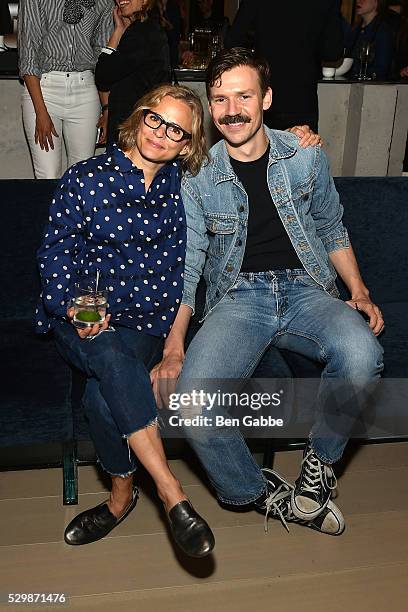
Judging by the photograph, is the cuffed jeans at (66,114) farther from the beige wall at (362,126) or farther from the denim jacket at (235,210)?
the denim jacket at (235,210)

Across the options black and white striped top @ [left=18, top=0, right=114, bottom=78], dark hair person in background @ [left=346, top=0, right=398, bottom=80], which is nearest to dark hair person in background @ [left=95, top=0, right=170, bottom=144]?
black and white striped top @ [left=18, top=0, right=114, bottom=78]

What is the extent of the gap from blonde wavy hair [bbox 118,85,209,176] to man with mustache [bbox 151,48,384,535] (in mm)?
73

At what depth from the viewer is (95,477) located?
7.86 ft

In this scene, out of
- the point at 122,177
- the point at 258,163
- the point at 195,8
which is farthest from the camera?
the point at 195,8

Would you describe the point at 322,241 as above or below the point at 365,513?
above

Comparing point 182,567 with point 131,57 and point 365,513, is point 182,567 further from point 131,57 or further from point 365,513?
point 131,57

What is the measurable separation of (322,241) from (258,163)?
356mm

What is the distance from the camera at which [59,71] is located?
3357mm

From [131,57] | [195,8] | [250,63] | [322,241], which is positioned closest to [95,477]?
[322,241]

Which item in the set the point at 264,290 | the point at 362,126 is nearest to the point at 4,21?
the point at 362,126

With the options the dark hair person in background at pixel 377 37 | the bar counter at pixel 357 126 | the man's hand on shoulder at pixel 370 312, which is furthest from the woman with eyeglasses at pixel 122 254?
the dark hair person in background at pixel 377 37

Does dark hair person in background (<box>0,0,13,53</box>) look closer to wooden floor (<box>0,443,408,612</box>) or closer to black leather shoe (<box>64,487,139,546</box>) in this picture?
wooden floor (<box>0,443,408,612</box>)

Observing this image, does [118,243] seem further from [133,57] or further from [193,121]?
A: [133,57]

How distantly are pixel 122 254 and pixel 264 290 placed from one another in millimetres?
479
